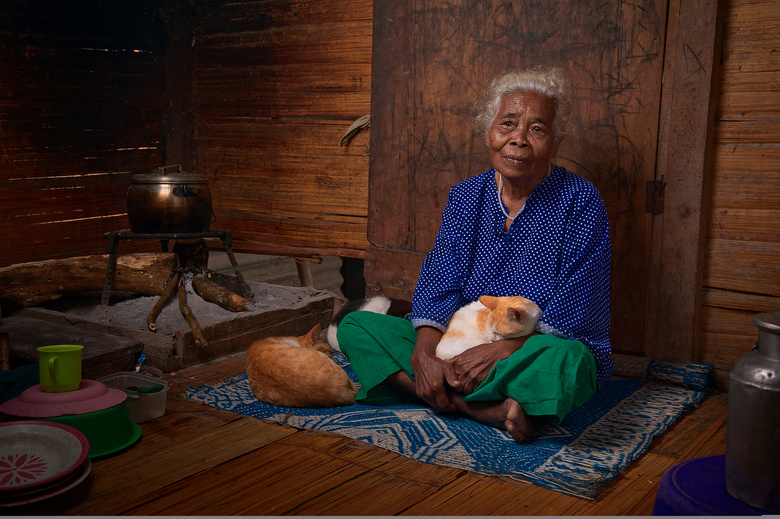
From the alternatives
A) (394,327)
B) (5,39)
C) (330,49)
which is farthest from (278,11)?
(394,327)

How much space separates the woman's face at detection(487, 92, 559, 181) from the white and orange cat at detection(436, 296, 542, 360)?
593 millimetres

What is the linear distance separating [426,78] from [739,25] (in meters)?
1.60

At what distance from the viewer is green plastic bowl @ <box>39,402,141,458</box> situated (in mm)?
2355

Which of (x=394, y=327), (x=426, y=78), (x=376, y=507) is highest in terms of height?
(x=426, y=78)

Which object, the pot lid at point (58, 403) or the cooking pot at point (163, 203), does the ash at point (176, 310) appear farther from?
the pot lid at point (58, 403)

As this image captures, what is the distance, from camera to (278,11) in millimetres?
4812

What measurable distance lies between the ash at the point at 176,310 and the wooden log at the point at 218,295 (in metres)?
0.04

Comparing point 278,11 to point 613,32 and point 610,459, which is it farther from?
point 610,459

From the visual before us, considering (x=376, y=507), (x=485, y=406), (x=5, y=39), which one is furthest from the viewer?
(x=5, y=39)

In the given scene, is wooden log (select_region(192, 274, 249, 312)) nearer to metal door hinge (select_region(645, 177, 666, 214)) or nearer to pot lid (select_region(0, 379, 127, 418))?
pot lid (select_region(0, 379, 127, 418))

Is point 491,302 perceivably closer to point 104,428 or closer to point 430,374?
point 430,374

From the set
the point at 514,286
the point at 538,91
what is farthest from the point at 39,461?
the point at 538,91

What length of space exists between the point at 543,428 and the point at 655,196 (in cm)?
134

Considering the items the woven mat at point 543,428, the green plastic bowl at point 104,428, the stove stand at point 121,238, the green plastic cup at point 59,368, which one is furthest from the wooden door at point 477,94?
the green plastic cup at point 59,368
